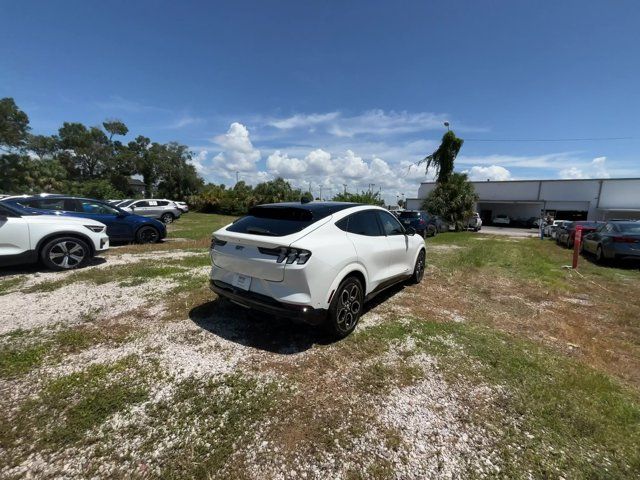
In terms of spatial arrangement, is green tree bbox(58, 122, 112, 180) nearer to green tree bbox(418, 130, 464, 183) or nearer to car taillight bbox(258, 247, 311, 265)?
green tree bbox(418, 130, 464, 183)

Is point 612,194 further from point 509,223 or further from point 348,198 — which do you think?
point 348,198

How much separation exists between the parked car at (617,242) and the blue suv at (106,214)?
1400 centimetres

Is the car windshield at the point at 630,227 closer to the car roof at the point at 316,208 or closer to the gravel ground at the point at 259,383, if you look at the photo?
the gravel ground at the point at 259,383

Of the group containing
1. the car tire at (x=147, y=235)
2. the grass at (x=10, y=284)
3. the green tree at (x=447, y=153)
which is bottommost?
the grass at (x=10, y=284)

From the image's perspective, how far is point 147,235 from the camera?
10.1 metres

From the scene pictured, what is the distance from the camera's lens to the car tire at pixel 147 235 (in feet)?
32.2

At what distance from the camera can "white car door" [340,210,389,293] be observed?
394 cm

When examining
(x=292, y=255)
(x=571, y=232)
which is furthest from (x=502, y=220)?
(x=292, y=255)

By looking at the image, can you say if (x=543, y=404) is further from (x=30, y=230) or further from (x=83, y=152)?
(x=83, y=152)

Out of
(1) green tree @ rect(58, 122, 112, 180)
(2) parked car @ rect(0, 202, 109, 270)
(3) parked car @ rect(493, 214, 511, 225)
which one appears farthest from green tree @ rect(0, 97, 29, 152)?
(3) parked car @ rect(493, 214, 511, 225)

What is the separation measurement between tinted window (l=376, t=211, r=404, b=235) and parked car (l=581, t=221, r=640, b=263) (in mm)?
7906

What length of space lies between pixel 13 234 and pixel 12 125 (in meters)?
43.5

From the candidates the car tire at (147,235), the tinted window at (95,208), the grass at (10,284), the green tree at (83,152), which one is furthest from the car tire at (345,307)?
the green tree at (83,152)

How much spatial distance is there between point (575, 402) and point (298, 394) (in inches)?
96.2
